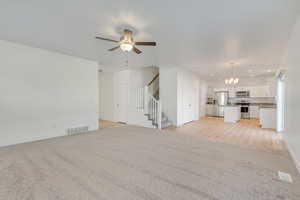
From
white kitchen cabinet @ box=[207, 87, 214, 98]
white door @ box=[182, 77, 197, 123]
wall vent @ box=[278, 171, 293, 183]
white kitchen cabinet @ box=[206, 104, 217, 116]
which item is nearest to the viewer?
wall vent @ box=[278, 171, 293, 183]

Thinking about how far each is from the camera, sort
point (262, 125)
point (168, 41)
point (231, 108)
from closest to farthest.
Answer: point (168, 41) < point (262, 125) < point (231, 108)

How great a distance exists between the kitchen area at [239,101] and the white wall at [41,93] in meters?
7.20

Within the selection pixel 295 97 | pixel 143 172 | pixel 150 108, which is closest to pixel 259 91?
pixel 295 97

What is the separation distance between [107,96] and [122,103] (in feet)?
4.09

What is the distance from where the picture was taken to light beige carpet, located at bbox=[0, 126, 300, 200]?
1.69 m

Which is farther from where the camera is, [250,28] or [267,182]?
[250,28]

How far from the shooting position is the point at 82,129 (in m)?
4.89

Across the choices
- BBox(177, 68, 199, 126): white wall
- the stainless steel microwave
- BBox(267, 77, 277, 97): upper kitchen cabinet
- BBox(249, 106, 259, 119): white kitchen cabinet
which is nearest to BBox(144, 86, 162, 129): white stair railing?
BBox(177, 68, 199, 126): white wall

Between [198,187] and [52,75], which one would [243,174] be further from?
[52,75]

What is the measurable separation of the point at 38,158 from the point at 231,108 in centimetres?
823

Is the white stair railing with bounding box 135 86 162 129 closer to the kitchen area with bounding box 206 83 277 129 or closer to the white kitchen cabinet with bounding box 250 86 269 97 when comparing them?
the kitchen area with bounding box 206 83 277 129

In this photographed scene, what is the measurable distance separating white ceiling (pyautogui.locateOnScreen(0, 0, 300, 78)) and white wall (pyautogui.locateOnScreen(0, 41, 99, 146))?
0.44 meters

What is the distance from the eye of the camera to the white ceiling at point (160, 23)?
212 cm

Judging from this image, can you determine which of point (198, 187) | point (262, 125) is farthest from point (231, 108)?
point (198, 187)
